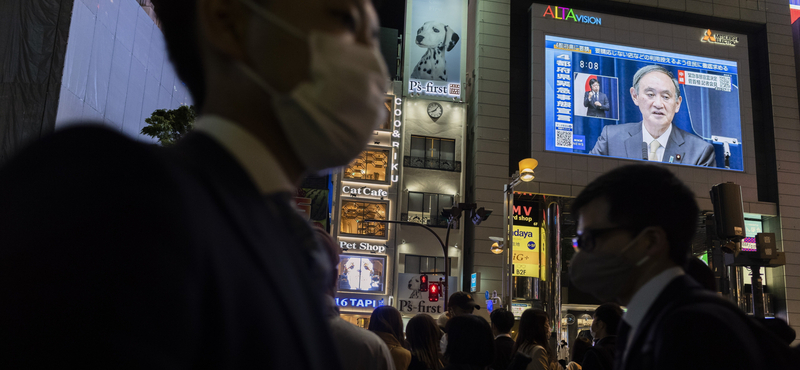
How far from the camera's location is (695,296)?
2.10 meters

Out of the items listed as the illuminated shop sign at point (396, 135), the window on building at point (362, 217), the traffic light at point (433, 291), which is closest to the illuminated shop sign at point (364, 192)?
the window on building at point (362, 217)

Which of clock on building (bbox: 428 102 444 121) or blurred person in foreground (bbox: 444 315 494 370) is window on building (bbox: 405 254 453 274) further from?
blurred person in foreground (bbox: 444 315 494 370)

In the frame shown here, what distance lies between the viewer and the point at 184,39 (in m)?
1.13

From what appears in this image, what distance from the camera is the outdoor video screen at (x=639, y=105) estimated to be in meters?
32.3

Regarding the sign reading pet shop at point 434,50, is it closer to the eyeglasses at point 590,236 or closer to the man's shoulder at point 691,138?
the man's shoulder at point 691,138

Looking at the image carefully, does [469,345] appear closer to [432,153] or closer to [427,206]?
[427,206]

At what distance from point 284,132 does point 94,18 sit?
19090 millimetres

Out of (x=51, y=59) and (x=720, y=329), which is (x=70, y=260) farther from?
(x=51, y=59)

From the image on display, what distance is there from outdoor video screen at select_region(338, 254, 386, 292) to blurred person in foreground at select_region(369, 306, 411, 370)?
2641 centimetres

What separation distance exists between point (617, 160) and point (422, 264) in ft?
42.4

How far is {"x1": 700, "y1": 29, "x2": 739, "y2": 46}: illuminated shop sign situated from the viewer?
36.0 meters

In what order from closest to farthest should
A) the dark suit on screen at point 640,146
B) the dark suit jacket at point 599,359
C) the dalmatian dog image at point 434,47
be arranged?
1. the dark suit jacket at point 599,359
2. the dark suit on screen at point 640,146
3. the dalmatian dog image at point 434,47

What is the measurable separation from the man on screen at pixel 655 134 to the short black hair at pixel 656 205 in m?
31.5

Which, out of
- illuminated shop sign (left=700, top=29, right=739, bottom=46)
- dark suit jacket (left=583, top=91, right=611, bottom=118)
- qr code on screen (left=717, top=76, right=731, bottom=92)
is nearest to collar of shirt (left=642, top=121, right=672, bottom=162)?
dark suit jacket (left=583, top=91, right=611, bottom=118)
